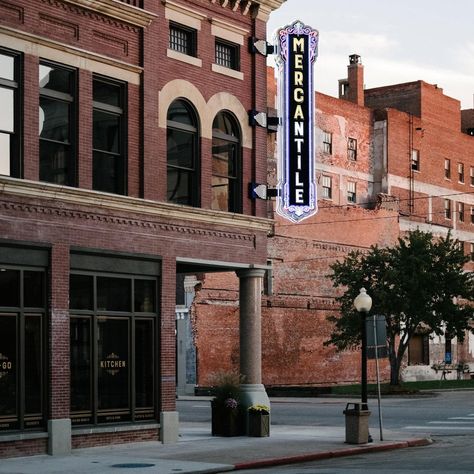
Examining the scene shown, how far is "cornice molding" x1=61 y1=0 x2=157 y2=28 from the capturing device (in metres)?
24.0

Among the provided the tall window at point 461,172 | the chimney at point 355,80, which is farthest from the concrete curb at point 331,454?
the tall window at point 461,172

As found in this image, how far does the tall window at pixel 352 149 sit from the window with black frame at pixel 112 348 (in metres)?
41.5

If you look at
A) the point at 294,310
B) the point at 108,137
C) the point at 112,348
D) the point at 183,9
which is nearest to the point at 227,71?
the point at 183,9

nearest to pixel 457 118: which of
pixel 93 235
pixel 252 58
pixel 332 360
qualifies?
pixel 332 360

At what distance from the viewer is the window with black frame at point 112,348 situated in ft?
77.1

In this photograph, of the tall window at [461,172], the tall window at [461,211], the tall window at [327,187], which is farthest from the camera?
the tall window at [461,172]

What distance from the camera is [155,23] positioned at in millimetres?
25891

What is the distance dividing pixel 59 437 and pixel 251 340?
6.86 meters

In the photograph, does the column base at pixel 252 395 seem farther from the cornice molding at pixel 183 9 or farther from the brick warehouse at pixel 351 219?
the brick warehouse at pixel 351 219

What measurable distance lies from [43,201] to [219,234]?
19.5 ft

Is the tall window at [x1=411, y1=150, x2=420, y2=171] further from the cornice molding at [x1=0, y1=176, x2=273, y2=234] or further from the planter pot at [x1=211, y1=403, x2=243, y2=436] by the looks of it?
the planter pot at [x1=211, y1=403, x2=243, y2=436]

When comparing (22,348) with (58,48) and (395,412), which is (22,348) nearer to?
(58,48)

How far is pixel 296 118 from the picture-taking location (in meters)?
29.1

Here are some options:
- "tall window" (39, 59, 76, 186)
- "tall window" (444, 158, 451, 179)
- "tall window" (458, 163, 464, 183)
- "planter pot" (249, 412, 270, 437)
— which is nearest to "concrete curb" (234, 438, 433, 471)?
"planter pot" (249, 412, 270, 437)
